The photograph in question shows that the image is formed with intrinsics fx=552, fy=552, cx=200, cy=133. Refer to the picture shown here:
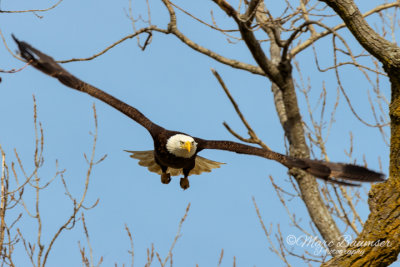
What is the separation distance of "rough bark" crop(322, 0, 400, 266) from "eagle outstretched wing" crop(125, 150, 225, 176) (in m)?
3.82

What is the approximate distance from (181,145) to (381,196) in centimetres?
272

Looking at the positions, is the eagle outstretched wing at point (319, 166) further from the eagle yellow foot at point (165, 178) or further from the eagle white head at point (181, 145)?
the eagle yellow foot at point (165, 178)

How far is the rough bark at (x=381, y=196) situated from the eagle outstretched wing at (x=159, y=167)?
3818 mm

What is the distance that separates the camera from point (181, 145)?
665 cm

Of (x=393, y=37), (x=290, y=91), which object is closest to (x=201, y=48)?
(x=290, y=91)

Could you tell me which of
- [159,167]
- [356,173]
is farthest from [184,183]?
[356,173]

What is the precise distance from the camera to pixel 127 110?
22.9ft

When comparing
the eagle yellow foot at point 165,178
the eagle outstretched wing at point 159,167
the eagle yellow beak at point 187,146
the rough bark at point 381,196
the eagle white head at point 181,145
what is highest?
the eagle outstretched wing at point 159,167

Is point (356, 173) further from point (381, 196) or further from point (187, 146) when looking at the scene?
point (187, 146)

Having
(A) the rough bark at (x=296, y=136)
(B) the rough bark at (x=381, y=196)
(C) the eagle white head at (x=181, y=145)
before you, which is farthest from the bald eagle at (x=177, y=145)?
(B) the rough bark at (x=381, y=196)

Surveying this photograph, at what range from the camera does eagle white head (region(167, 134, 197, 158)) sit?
6602 millimetres

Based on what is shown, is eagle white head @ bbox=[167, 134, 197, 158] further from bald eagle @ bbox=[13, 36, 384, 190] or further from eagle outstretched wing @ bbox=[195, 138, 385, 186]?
eagle outstretched wing @ bbox=[195, 138, 385, 186]

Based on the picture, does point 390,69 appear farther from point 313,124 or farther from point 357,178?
point 313,124

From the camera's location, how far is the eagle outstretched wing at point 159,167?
8.22 metres
